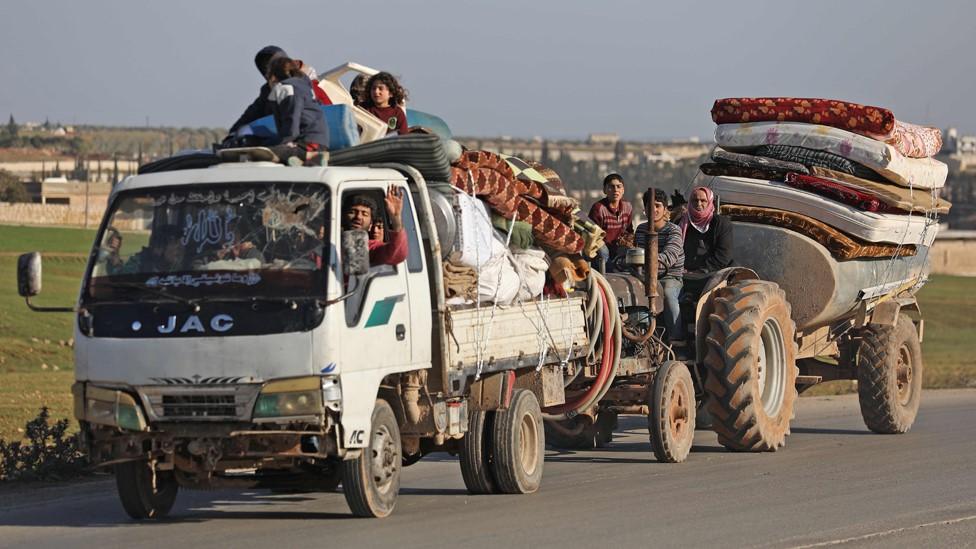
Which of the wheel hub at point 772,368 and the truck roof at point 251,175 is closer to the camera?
the truck roof at point 251,175

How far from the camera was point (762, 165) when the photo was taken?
1836 centimetres

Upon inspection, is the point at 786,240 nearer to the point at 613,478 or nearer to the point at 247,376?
the point at 613,478

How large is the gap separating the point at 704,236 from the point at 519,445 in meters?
4.98

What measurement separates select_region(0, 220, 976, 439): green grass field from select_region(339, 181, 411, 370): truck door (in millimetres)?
9464

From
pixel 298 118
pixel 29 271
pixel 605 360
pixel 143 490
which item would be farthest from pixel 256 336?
pixel 605 360

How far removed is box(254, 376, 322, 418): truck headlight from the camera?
10922 millimetres

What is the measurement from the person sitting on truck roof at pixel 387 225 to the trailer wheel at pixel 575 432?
590 centimetres

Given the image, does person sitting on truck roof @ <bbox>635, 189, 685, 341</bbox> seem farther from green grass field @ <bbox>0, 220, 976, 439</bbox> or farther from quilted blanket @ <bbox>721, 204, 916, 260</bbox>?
green grass field @ <bbox>0, 220, 976, 439</bbox>

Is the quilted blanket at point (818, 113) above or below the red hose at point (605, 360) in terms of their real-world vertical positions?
above

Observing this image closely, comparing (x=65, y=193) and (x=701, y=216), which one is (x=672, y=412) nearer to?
(x=701, y=216)

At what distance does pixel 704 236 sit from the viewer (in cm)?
1770

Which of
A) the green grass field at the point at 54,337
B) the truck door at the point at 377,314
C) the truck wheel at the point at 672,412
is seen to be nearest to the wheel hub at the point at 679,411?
the truck wheel at the point at 672,412

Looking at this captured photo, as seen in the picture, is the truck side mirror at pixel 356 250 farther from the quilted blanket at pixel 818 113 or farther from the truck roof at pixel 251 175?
the quilted blanket at pixel 818 113

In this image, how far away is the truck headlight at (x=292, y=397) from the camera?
35.8 feet
